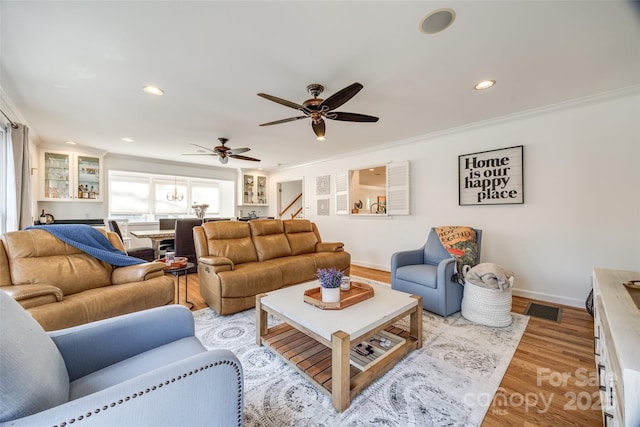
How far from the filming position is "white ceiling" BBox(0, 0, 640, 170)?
1619mm

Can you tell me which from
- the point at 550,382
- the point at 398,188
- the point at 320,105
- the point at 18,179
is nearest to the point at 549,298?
the point at 550,382

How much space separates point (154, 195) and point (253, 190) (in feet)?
8.29

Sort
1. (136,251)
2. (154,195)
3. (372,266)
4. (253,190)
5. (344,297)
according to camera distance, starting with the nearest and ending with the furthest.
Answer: (344,297) < (136,251) < (372,266) < (154,195) < (253,190)

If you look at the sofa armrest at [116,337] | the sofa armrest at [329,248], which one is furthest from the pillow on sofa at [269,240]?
the sofa armrest at [116,337]

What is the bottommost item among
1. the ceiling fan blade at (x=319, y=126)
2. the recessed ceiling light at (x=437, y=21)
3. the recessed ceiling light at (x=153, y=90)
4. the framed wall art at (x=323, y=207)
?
the framed wall art at (x=323, y=207)

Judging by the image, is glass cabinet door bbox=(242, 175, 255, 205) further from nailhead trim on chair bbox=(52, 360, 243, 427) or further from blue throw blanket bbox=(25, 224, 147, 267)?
nailhead trim on chair bbox=(52, 360, 243, 427)

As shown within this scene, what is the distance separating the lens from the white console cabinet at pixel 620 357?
74cm

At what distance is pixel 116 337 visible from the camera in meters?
1.20

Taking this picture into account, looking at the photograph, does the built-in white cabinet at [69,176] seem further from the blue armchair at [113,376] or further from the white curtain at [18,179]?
the blue armchair at [113,376]

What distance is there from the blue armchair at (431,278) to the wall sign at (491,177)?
73cm

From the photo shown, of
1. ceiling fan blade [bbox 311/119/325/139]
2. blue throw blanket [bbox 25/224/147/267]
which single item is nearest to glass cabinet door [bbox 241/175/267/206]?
blue throw blanket [bbox 25/224/147/267]

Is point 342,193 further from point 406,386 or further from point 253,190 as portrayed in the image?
point 406,386

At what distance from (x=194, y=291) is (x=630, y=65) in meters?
5.34

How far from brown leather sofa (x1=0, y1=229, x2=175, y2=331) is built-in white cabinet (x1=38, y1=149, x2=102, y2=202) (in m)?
3.53
